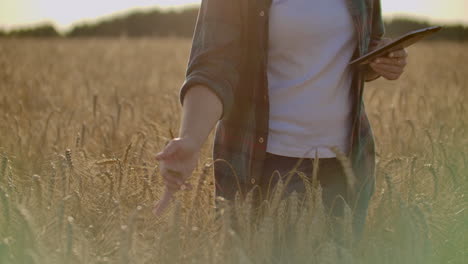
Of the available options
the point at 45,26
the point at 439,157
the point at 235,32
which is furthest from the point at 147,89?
the point at 45,26

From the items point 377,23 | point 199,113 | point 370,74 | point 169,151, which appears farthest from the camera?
point 377,23

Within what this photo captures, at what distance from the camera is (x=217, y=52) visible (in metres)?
1.68

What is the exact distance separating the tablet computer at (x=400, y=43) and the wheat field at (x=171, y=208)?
30 centimetres

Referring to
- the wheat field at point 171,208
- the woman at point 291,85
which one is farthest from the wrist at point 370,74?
the wheat field at point 171,208

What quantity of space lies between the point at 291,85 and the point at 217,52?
0.90ft

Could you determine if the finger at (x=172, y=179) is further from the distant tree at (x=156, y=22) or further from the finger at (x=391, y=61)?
the distant tree at (x=156, y=22)

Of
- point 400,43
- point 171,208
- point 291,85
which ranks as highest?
point 400,43

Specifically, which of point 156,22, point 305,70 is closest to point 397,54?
point 305,70

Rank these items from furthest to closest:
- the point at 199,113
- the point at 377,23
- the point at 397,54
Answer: the point at 377,23 < the point at 397,54 < the point at 199,113

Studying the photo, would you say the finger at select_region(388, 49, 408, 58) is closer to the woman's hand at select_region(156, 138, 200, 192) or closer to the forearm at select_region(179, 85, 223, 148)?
the forearm at select_region(179, 85, 223, 148)

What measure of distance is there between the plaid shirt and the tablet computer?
0.15 m

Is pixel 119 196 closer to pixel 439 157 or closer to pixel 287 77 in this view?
pixel 287 77

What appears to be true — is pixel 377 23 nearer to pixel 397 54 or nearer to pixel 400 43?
pixel 397 54

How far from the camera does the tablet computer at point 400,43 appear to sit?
1.62 meters
